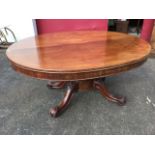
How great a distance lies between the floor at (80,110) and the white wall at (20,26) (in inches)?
47.6

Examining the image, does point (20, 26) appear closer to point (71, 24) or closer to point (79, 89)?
point (71, 24)

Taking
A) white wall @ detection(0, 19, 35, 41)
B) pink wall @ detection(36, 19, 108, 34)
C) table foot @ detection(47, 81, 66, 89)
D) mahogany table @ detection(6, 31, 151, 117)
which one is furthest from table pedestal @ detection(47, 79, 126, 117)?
white wall @ detection(0, 19, 35, 41)

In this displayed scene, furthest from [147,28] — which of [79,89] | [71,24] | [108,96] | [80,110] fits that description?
[80,110]

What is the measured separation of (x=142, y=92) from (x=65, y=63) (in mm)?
998

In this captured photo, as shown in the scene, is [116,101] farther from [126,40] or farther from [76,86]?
[126,40]

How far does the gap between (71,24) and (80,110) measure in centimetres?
171

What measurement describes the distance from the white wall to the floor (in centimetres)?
121

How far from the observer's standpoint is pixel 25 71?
986 millimetres

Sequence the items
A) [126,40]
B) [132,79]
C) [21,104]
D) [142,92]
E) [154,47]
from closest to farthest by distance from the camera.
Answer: [126,40]
[21,104]
[142,92]
[132,79]
[154,47]

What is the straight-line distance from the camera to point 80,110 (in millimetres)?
1404

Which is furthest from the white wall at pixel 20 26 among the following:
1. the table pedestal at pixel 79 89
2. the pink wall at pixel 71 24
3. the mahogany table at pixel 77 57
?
the table pedestal at pixel 79 89

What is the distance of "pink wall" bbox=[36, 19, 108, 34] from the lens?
256 centimetres

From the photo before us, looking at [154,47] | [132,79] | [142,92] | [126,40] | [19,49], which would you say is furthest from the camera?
[154,47]
